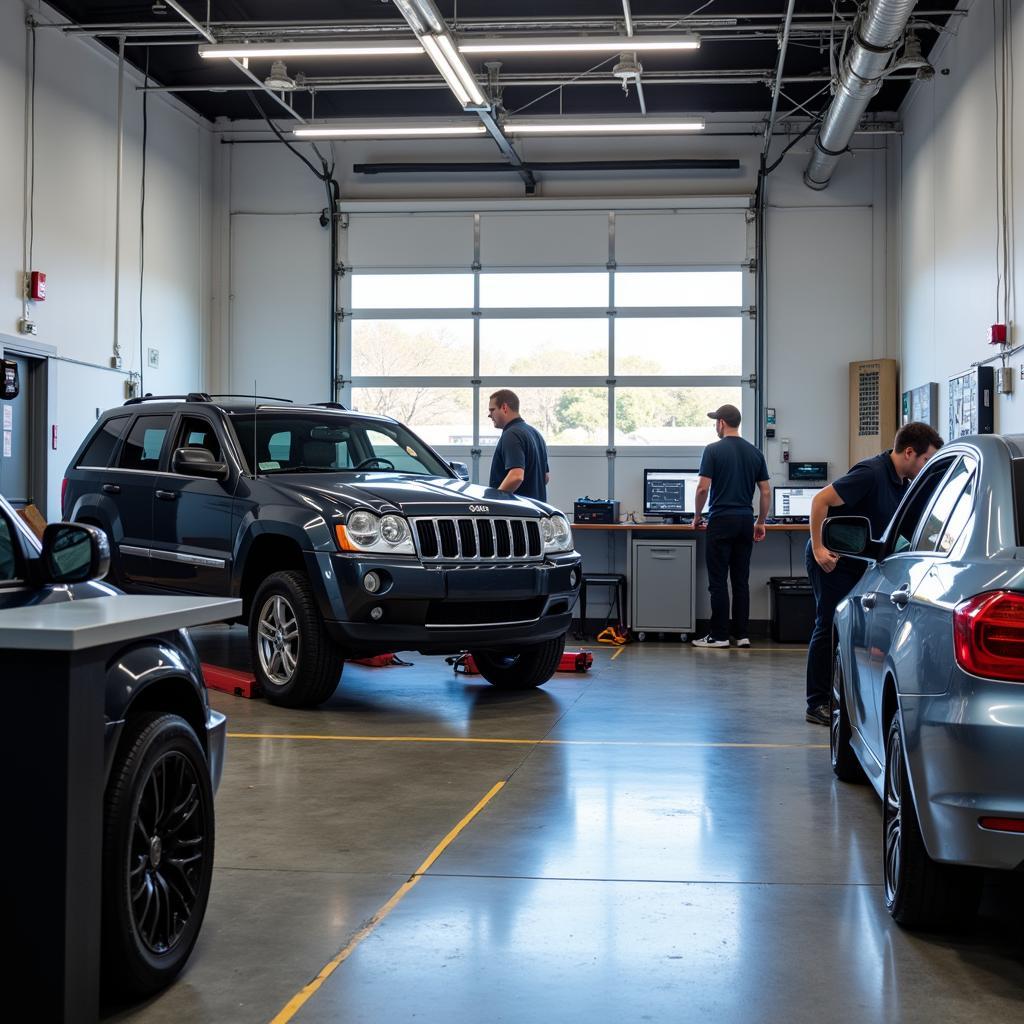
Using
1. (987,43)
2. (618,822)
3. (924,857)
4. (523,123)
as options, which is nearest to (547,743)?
(618,822)

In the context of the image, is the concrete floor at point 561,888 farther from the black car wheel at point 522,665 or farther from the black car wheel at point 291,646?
the black car wheel at point 522,665

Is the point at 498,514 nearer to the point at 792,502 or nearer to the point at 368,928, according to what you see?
the point at 368,928

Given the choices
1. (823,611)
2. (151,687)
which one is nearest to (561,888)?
Result: (151,687)

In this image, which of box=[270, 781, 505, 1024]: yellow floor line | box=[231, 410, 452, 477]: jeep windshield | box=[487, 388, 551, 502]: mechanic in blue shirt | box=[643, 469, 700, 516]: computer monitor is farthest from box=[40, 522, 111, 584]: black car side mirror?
box=[643, 469, 700, 516]: computer monitor

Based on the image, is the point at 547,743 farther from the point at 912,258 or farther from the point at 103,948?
the point at 912,258

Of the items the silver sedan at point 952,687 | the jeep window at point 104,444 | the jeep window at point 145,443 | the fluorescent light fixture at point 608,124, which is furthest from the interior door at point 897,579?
the fluorescent light fixture at point 608,124

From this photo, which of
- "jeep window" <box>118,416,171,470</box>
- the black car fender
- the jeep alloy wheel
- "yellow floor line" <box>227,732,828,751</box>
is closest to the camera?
the black car fender

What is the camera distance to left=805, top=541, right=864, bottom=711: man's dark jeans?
6.46 meters

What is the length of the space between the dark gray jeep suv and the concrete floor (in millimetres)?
534

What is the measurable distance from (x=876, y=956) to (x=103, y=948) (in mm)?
1921

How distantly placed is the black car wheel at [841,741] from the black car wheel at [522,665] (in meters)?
2.68

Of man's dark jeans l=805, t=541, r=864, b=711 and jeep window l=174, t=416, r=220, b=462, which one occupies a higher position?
jeep window l=174, t=416, r=220, b=462

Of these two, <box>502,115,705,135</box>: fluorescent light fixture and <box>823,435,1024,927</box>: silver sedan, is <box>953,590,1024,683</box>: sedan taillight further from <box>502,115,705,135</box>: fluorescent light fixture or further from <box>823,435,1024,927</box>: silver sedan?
<box>502,115,705,135</box>: fluorescent light fixture

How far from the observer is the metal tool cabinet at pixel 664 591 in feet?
40.8
